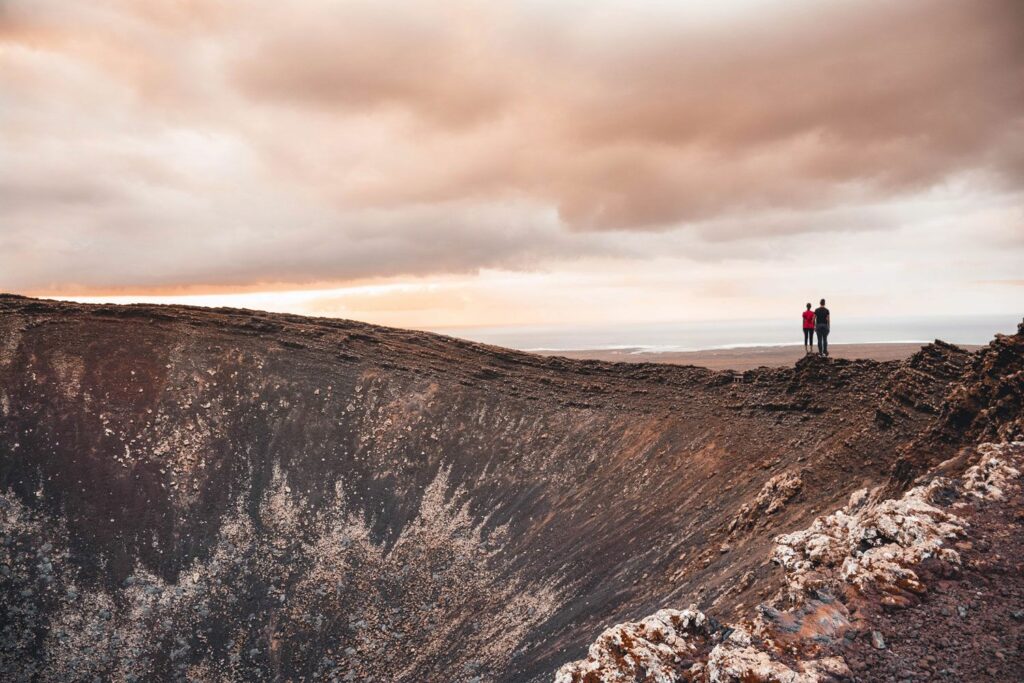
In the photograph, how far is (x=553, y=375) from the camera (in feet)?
111

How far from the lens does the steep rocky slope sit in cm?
1925

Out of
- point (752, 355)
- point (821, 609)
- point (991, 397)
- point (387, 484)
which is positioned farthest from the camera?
point (752, 355)

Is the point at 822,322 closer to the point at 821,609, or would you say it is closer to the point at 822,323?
the point at 822,323

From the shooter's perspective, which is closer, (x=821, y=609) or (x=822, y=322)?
(x=821, y=609)

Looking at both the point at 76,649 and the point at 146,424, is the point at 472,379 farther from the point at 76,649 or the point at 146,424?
the point at 76,649

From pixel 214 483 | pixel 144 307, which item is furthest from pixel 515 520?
pixel 144 307

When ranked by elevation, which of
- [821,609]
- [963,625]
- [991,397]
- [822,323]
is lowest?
[821,609]

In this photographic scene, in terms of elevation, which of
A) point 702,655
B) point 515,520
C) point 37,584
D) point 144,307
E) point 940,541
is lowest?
point 37,584

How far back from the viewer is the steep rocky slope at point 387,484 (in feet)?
63.2

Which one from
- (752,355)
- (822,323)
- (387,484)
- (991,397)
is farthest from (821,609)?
(752,355)

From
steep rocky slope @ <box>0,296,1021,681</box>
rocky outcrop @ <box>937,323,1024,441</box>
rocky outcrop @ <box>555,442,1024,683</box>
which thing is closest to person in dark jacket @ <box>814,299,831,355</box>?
steep rocky slope @ <box>0,296,1021,681</box>

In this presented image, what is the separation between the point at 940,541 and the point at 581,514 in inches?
587

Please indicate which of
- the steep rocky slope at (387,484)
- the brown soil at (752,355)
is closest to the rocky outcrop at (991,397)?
the steep rocky slope at (387,484)

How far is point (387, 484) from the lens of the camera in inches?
1115
